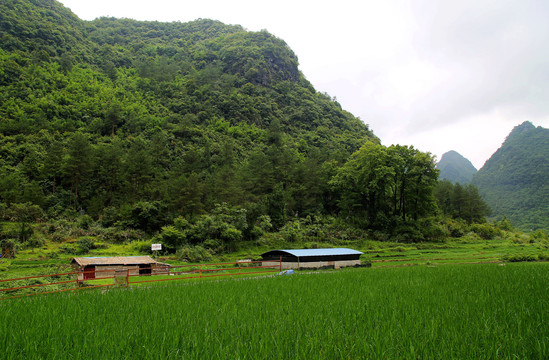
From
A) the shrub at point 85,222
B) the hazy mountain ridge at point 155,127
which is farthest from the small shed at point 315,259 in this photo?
the shrub at point 85,222

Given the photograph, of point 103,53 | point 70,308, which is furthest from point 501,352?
point 103,53

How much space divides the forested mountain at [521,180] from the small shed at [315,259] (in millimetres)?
81979

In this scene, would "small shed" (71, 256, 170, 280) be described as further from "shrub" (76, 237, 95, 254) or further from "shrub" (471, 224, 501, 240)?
"shrub" (471, 224, 501, 240)

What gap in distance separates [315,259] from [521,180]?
418 ft

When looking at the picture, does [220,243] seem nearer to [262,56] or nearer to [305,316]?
[305,316]

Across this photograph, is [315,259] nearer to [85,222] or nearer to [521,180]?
[85,222]

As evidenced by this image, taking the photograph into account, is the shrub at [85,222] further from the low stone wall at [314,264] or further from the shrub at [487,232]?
the shrub at [487,232]

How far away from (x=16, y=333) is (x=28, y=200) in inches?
1830

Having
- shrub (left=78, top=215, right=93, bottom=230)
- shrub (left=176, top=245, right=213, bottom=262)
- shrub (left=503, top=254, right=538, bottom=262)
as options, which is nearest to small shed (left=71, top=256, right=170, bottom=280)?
shrub (left=176, top=245, right=213, bottom=262)

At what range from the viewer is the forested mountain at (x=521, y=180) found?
311 ft

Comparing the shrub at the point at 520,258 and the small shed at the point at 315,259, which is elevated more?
the small shed at the point at 315,259

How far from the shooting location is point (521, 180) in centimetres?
11812

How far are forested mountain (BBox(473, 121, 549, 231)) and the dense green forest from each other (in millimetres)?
33953

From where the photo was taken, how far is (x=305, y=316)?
21.0ft
